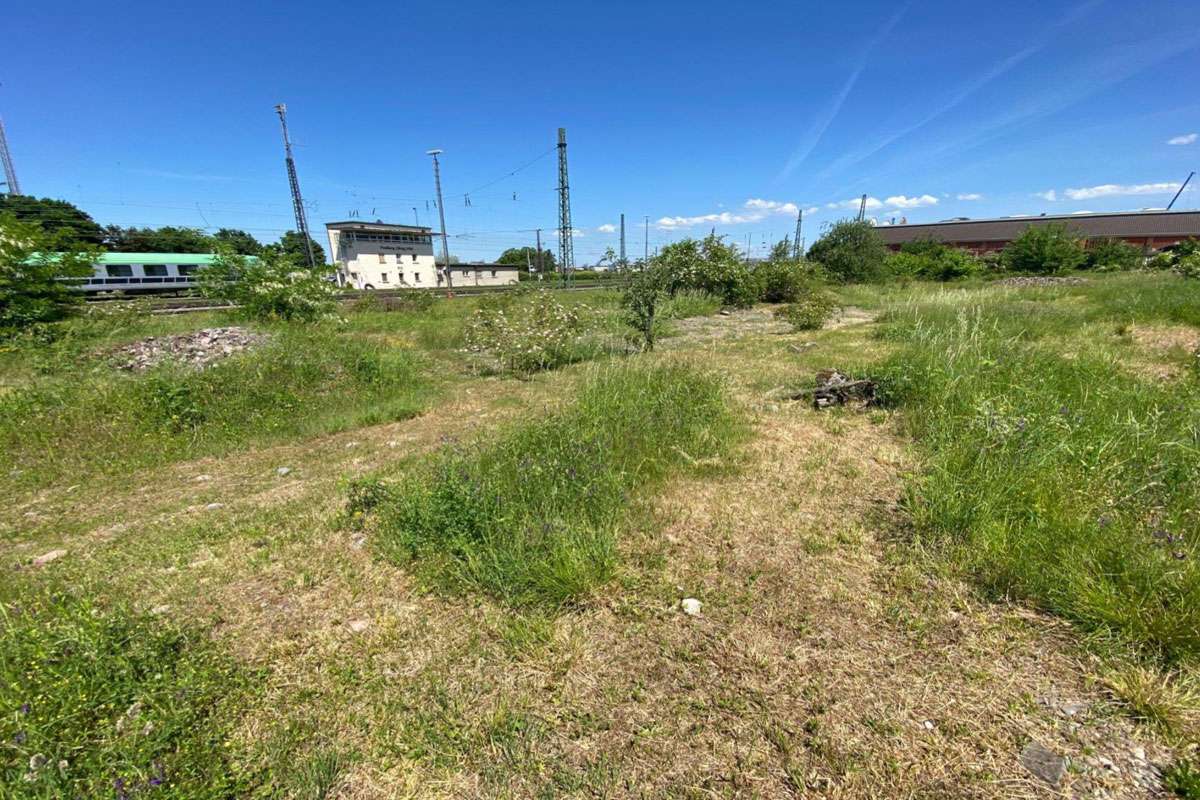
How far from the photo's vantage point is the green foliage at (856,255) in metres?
25.6

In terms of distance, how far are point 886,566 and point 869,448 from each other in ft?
6.38

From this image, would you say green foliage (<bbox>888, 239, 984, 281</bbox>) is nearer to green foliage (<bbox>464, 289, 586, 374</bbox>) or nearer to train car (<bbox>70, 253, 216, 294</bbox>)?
green foliage (<bbox>464, 289, 586, 374</bbox>)

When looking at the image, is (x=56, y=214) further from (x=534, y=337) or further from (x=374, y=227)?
(x=534, y=337)

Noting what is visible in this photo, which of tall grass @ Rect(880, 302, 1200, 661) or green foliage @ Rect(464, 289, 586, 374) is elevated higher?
green foliage @ Rect(464, 289, 586, 374)

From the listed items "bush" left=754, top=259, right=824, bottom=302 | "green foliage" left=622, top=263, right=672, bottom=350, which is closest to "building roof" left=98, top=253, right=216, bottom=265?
"green foliage" left=622, top=263, right=672, bottom=350

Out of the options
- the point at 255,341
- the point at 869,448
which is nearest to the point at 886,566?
the point at 869,448

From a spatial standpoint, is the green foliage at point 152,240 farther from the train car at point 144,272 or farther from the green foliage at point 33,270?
the green foliage at point 33,270

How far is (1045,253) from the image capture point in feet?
90.6

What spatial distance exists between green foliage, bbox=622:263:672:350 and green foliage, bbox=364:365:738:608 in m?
5.07

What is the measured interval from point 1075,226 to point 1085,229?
1.53 m

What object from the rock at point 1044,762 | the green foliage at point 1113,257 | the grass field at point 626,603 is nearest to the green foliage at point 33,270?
the grass field at point 626,603

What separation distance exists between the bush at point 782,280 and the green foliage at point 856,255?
634 cm

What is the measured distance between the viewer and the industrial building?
150 feet

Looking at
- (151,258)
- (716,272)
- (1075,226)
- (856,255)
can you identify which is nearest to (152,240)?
(151,258)
